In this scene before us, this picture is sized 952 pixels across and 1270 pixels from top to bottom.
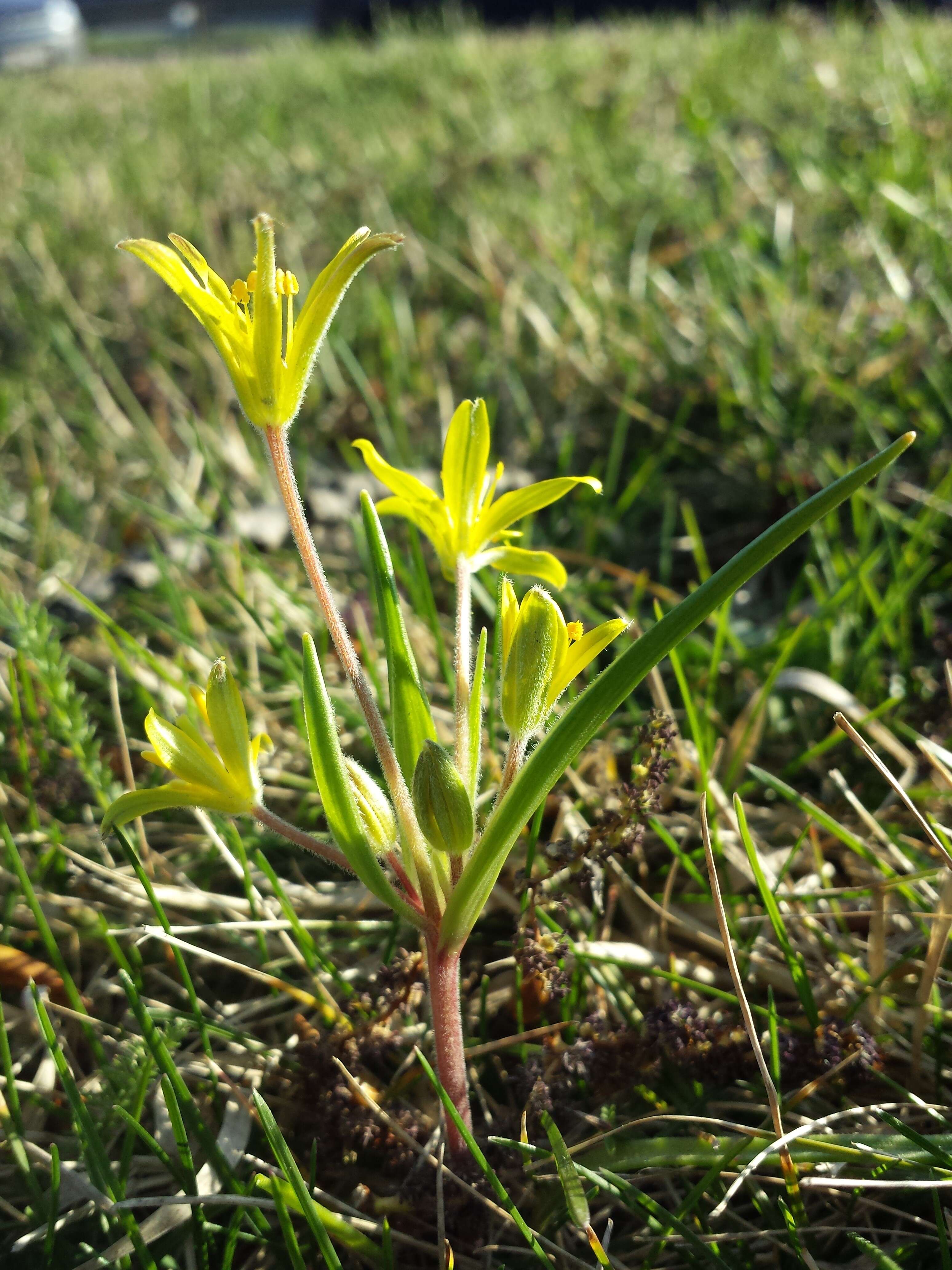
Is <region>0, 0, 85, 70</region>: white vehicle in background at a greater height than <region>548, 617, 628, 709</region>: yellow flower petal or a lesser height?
greater

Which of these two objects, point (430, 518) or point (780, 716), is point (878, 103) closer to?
point (780, 716)

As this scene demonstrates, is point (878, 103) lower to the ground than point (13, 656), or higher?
higher

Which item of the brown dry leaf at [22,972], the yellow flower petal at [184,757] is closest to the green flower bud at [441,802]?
the yellow flower petal at [184,757]

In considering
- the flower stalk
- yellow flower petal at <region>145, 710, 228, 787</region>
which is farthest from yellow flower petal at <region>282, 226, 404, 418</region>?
yellow flower petal at <region>145, 710, 228, 787</region>

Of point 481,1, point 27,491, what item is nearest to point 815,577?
point 27,491

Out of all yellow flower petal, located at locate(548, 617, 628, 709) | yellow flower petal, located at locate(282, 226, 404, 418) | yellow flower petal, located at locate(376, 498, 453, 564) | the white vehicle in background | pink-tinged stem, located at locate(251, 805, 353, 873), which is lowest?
pink-tinged stem, located at locate(251, 805, 353, 873)

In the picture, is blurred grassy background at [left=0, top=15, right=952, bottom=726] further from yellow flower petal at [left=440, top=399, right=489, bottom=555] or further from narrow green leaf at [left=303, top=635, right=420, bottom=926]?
narrow green leaf at [left=303, top=635, right=420, bottom=926]
